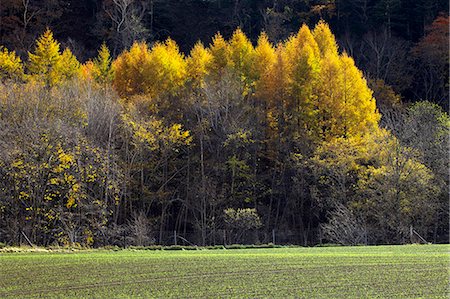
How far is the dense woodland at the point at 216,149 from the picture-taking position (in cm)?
3966

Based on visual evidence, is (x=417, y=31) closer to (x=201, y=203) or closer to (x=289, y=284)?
(x=201, y=203)

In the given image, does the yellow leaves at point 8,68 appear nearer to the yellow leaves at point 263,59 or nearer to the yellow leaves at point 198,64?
the yellow leaves at point 198,64

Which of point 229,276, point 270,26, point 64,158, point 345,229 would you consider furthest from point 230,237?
point 270,26

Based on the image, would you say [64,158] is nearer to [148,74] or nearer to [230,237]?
[230,237]

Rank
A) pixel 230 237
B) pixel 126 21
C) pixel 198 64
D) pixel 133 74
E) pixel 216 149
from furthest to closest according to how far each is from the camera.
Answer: pixel 126 21 < pixel 198 64 < pixel 133 74 < pixel 216 149 < pixel 230 237

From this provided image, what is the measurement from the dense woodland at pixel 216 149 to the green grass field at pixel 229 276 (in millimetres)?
14178

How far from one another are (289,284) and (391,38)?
50.0 m

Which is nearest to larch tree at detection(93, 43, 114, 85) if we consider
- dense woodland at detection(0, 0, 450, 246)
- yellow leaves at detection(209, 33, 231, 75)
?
dense woodland at detection(0, 0, 450, 246)

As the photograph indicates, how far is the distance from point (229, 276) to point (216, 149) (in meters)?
28.2

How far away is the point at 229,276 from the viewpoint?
19594 mm

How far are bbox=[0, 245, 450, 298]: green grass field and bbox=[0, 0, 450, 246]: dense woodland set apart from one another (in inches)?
558

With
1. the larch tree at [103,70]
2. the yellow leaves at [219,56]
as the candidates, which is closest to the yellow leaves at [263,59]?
the yellow leaves at [219,56]

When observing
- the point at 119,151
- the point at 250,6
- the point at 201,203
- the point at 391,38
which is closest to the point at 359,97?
the point at 201,203

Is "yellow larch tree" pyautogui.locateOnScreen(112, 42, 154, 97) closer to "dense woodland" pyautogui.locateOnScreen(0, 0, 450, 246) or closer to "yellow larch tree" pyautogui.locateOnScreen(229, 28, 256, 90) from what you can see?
"dense woodland" pyautogui.locateOnScreen(0, 0, 450, 246)
